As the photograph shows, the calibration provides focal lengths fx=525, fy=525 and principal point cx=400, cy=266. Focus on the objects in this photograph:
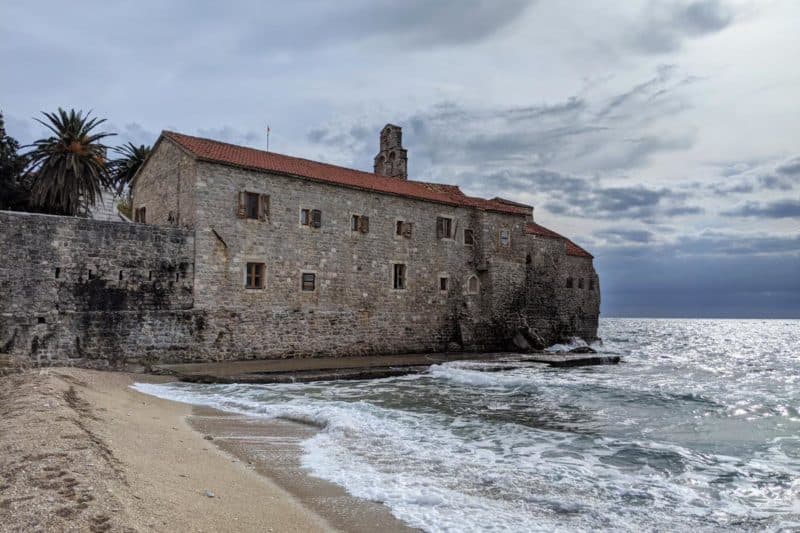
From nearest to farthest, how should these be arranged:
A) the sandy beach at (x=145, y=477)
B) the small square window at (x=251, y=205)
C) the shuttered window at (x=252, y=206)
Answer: the sandy beach at (x=145, y=477), the shuttered window at (x=252, y=206), the small square window at (x=251, y=205)

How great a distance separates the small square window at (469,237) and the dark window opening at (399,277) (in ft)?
14.8

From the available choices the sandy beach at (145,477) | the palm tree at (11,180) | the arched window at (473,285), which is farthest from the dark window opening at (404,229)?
the palm tree at (11,180)

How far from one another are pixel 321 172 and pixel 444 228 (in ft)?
23.7

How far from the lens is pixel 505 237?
93.9 feet

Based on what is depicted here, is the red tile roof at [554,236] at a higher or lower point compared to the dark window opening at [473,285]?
higher

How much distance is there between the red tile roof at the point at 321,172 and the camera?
65.5 ft

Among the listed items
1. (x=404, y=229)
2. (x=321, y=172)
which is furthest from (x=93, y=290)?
(x=404, y=229)

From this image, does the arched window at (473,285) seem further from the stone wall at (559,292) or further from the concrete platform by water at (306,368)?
the concrete platform by water at (306,368)

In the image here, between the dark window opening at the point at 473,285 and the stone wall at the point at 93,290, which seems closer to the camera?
the stone wall at the point at 93,290

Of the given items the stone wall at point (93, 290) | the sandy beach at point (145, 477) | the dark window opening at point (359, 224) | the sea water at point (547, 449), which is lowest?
the sea water at point (547, 449)

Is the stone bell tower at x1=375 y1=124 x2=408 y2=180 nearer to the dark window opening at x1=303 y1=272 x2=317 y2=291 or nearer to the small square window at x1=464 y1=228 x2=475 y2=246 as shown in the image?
the small square window at x1=464 y1=228 x2=475 y2=246

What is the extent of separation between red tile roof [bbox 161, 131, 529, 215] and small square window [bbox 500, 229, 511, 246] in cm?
106

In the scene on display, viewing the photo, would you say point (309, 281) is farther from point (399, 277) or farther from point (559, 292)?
point (559, 292)

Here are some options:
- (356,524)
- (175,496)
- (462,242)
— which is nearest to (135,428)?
(175,496)
